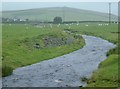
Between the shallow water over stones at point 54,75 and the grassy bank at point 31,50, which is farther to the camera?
the grassy bank at point 31,50

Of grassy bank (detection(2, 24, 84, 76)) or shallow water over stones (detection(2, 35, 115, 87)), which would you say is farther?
grassy bank (detection(2, 24, 84, 76))

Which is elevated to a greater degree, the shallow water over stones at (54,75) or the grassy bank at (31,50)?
the shallow water over stones at (54,75)

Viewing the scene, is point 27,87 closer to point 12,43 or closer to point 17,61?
point 17,61

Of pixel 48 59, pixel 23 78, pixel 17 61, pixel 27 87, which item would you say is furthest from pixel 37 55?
pixel 27 87

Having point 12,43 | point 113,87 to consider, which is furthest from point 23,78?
point 12,43

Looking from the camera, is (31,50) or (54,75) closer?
(54,75)

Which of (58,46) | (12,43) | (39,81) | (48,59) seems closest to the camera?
(39,81)

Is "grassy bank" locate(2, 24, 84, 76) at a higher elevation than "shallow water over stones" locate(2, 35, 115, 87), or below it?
below

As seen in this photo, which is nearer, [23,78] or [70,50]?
[23,78]

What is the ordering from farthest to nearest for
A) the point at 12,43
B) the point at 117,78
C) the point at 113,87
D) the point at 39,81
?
the point at 12,43
the point at 39,81
the point at 117,78
the point at 113,87

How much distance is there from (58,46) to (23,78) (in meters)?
41.7

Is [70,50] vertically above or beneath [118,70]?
beneath

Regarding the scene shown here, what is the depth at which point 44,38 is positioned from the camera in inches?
3642

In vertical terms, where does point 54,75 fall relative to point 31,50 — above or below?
above
